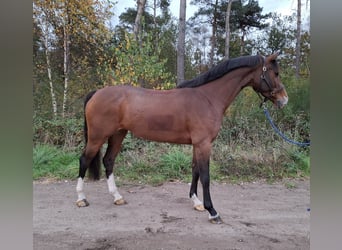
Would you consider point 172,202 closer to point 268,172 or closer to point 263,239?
point 263,239

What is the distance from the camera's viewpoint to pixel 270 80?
311cm

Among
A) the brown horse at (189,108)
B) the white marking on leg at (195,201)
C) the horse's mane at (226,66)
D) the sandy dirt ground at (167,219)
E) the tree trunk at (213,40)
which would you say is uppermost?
the tree trunk at (213,40)

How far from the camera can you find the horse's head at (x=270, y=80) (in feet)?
10.2

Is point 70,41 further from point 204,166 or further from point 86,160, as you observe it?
point 204,166

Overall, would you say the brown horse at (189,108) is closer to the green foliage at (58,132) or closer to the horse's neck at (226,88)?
the horse's neck at (226,88)

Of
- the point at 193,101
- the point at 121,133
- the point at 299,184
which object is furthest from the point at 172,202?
the point at 299,184

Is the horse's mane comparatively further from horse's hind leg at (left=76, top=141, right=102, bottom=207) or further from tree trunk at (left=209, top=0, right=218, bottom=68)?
tree trunk at (left=209, top=0, right=218, bottom=68)

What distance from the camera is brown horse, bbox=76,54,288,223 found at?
10.3 ft

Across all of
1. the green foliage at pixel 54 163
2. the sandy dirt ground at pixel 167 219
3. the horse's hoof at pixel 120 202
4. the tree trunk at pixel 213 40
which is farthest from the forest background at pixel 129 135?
the tree trunk at pixel 213 40

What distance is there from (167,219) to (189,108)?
1411 mm

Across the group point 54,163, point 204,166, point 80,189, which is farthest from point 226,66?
→ point 54,163

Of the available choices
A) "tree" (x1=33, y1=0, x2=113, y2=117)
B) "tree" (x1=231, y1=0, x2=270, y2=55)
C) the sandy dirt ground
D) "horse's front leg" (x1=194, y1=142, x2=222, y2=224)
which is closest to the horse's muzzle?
"horse's front leg" (x1=194, y1=142, x2=222, y2=224)

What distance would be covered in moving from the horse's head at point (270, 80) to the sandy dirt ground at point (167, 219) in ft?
4.95

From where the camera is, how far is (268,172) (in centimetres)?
494
